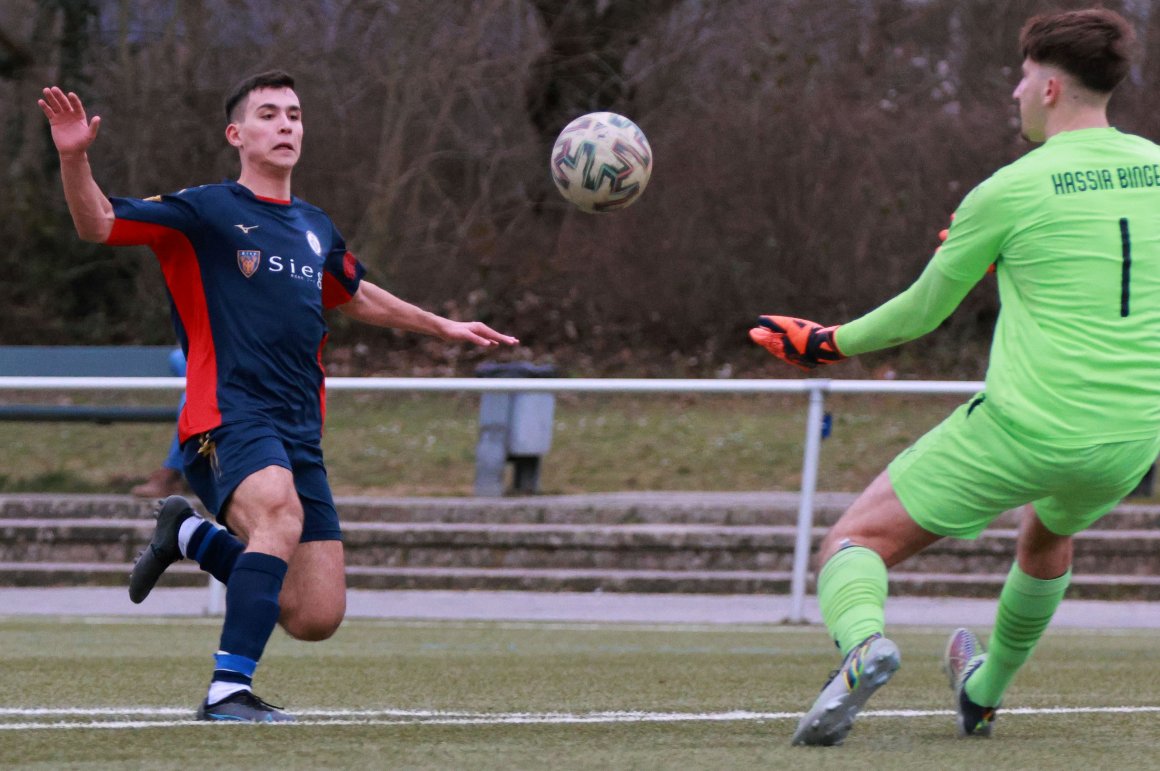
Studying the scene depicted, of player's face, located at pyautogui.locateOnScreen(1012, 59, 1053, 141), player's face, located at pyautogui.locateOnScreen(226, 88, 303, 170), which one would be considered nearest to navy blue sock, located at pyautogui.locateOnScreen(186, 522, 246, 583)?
player's face, located at pyautogui.locateOnScreen(226, 88, 303, 170)

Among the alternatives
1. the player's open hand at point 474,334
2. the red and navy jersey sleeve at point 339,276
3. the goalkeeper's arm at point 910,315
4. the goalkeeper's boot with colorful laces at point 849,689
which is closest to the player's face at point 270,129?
the red and navy jersey sleeve at point 339,276

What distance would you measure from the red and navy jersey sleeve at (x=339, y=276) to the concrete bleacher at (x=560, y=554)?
535 centimetres

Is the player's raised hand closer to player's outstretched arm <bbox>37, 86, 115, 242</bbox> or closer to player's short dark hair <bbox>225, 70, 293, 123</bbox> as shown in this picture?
player's outstretched arm <bbox>37, 86, 115, 242</bbox>

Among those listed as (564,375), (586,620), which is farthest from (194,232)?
(564,375)

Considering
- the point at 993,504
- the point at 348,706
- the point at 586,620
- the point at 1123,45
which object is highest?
the point at 1123,45

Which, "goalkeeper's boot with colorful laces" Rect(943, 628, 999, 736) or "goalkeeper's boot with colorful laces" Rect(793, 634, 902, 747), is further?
"goalkeeper's boot with colorful laces" Rect(943, 628, 999, 736)

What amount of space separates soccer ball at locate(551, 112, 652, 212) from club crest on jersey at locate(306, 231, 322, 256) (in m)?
0.95

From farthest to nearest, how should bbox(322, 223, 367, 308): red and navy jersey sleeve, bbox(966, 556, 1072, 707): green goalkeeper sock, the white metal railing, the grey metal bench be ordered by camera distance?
the grey metal bench < the white metal railing < bbox(322, 223, 367, 308): red and navy jersey sleeve < bbox(966, 556, 1072, 707): green goalkeeper sock

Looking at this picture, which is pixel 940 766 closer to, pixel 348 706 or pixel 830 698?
pixel 830 698

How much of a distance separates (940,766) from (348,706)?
→ 7.00 ft

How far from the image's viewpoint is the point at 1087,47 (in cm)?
409

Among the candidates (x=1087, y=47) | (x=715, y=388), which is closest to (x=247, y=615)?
(x=1087, y=47)

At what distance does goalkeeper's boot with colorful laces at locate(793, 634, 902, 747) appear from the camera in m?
3.80

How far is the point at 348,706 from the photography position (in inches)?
213
